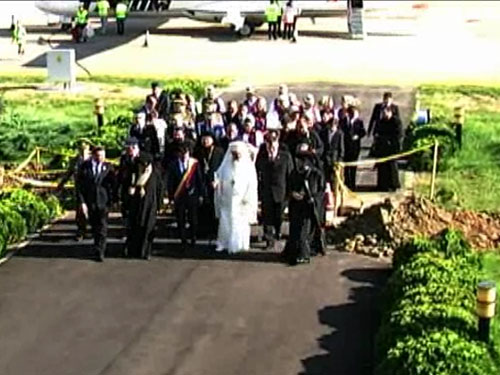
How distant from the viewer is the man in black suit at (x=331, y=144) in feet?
63.4

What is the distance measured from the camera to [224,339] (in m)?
14.1

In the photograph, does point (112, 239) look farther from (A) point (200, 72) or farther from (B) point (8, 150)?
(A) point (200, 72)

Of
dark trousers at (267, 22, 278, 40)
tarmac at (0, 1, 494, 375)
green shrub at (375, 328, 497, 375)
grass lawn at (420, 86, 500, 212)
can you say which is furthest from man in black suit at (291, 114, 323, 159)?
dark trousers at (267, 22, 278, 40)

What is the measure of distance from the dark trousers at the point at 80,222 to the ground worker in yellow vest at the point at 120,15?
2534 cm

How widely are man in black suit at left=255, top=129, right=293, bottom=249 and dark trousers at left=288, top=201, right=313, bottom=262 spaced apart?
0.77m

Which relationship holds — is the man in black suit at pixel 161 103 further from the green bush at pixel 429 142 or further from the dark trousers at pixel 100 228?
the dark trousers at pixel 100 228

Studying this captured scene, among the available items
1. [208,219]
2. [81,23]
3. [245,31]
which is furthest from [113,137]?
[245,31]

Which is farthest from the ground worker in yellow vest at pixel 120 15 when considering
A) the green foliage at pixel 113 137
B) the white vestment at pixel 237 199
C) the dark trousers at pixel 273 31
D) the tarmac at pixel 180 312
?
the white vestment at pixel 237 199

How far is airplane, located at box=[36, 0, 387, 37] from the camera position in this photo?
41.5m

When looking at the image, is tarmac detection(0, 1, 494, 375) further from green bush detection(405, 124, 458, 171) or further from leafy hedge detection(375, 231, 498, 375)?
green bush detection(405, 124, 458, 171)

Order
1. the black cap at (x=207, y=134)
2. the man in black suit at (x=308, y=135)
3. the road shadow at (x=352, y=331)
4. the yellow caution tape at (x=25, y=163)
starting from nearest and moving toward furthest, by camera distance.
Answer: the road shadow at (x=352, y=331)
the man in black suit at (x=308, y=135)
the black cap at (x=207, y=134)
the yellow caution tape at (x=25, y=163)

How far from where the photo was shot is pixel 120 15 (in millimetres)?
42938

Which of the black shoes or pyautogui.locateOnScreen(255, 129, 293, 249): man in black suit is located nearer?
Result: the black shoes

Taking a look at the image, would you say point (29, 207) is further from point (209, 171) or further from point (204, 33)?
point (204, 33)
